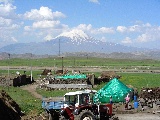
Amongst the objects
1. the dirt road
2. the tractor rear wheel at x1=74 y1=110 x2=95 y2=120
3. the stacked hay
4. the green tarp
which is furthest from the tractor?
the dirt road

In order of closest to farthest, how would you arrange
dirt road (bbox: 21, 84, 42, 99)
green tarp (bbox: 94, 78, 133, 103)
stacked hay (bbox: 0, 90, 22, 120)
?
stacked hay (bbox: 0, 90, 22, 120) < green tarp (bbox: 94, 78, 133, 103) < dirt road (bbox: 21, 84, 42, 99)

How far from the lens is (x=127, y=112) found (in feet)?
93.8

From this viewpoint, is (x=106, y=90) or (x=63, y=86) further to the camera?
(x=63, y=86)

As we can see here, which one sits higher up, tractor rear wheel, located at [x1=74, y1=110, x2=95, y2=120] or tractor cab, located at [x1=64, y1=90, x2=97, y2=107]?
tractor cab, located at [x1=64, y1=90, x2=97, y2=107]

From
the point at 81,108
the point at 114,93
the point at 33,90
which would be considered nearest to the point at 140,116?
the point at 81,108

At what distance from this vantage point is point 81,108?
22.3 meters

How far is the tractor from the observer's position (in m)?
22.0

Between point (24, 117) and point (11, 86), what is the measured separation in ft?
98.6

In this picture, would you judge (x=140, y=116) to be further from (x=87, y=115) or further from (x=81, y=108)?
(x=81, y=108)

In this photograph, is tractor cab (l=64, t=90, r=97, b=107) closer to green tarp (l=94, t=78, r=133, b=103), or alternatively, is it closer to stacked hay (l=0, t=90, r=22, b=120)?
stacked hay (l=0, t=90, r=22, b=120)

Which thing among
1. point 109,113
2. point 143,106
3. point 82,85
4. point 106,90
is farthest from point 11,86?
point 109,113

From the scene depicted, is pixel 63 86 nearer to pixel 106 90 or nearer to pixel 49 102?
pixel 106 90

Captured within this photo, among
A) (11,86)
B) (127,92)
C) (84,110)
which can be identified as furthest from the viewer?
(11,86)

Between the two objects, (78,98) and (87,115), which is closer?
(87,115)
